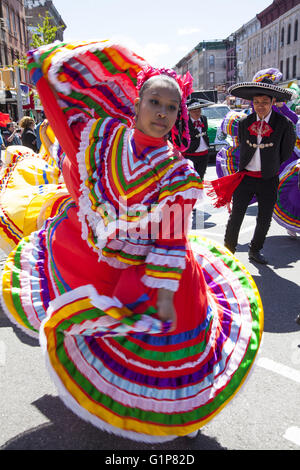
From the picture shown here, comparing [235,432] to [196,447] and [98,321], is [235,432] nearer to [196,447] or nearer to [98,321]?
[196,447]

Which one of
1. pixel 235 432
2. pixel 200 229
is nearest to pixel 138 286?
pixel 235 432

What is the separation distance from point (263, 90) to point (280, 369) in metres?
2.79

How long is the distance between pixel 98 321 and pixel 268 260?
Result: 3.79 meters

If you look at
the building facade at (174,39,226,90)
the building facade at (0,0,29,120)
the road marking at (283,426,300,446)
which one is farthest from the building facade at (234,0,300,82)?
the road marking at (283,426,300,446)

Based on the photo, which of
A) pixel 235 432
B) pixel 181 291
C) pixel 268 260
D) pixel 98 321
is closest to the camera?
pixel 98 321

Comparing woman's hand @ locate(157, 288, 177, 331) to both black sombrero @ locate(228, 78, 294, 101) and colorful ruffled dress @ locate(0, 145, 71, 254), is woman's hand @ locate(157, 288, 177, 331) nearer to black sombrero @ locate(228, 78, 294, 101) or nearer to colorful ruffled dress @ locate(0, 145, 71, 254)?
colorful ruffled dress @ locate(0, 145, 71, 254)

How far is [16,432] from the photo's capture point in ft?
7.64

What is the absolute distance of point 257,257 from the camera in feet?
16.8

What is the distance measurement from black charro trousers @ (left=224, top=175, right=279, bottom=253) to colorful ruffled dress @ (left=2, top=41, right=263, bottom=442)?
8.98 ft

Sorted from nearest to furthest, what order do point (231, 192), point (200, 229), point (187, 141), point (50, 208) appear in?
point (187, 141) → point (50, 208) → point (231, 192) → point (200, 229)

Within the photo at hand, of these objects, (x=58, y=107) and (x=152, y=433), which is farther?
(x=58, y=107)

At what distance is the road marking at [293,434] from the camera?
2.23m

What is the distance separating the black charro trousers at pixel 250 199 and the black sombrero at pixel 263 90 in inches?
33.8

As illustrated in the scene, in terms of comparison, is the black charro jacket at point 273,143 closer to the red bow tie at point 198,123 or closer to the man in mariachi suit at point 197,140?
the man in mariachi suit at point 197,140
